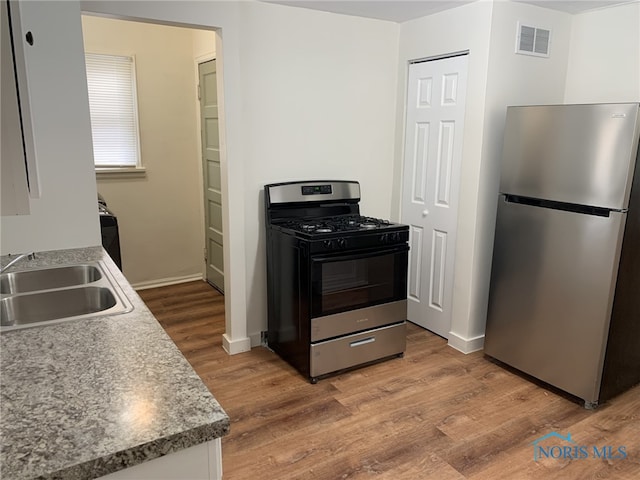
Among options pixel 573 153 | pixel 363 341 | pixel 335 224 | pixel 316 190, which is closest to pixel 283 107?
pixel 316 190

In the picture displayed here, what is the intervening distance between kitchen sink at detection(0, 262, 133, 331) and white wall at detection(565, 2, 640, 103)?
3.00 meters

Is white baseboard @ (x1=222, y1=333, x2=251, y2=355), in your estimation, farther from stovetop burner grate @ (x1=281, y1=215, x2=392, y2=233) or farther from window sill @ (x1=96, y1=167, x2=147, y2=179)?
window sill @ (x1=96, y1=167, x2=147, y2=179)

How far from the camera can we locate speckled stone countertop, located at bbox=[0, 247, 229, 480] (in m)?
0.85

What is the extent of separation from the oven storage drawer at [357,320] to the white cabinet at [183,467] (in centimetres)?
179

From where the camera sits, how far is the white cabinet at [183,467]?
91 cm

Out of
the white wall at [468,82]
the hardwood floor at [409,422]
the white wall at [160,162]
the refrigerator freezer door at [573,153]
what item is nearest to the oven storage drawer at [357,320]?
the hardwood floor at [409,422]

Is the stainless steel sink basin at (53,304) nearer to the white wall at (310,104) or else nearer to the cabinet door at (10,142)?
the cabinet door at (10,142)

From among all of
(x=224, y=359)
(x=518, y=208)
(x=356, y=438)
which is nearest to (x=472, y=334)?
(x=518, y=208)

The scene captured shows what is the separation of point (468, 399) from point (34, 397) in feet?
7.42

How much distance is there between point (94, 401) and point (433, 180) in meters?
2.80

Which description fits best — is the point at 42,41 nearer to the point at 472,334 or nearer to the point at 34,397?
the point at 34,397

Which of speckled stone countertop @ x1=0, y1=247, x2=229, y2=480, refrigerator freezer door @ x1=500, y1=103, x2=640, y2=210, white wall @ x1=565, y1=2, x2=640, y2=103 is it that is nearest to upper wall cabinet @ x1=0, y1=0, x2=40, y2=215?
speckled stone countertop @ x1=0, y1=247, x2=229, y2=480

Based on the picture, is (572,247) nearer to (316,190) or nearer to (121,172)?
(316,190)

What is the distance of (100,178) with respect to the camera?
4.12 metres
